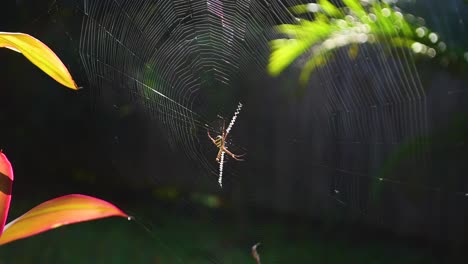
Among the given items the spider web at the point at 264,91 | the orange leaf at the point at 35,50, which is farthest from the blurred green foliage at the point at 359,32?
the orange leaf at the point at 35,50

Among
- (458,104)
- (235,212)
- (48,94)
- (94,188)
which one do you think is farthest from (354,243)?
(48,94)

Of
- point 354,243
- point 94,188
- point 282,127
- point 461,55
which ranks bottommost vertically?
point 354,243

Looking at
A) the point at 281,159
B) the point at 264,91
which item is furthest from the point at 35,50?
the point at 281,159

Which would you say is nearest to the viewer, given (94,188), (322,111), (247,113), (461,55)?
(461,55)

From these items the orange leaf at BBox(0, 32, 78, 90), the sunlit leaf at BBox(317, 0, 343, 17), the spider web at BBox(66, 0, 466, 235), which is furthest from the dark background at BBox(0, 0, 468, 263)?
the orange leaf at BBox(0, 32, 78, 90)

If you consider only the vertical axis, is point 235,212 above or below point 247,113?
below

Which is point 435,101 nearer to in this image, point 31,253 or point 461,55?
point 461,55

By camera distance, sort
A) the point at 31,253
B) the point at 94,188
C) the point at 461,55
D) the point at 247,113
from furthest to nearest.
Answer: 1. the point at 94,188
2. the point at 247,113
3. the point at 31,253
4. the point at 461,55
